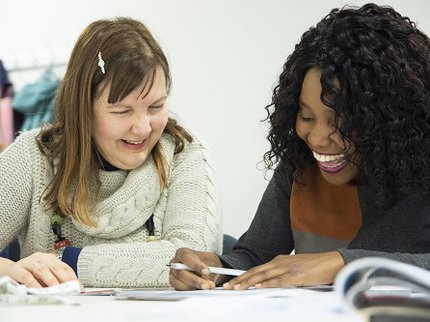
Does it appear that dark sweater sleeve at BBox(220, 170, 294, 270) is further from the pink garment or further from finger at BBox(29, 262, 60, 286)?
the pink garment

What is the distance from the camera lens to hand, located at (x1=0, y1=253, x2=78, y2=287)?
1.52m

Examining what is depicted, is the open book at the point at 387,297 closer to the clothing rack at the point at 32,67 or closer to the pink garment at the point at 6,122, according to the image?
the pink garment at the point at 6,122

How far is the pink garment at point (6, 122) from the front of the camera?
3.58 m

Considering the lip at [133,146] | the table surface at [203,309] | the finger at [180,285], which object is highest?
the lip at [133,146]

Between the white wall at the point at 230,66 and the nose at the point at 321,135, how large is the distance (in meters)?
1.92

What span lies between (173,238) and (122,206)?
0.60 feet

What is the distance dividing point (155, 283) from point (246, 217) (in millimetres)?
1764

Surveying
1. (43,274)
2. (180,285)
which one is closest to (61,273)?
(43,274)

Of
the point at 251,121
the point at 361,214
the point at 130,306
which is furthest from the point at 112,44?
the point at 251,121

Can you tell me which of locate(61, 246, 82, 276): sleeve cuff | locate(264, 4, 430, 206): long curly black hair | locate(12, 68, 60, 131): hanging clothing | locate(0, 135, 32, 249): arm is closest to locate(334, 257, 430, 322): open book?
locate(264, 4, 430, 206): long curly black hair

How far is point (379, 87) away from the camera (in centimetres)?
158

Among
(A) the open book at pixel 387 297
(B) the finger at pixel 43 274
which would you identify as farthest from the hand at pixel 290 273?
(A) the open book at pixel 387 297

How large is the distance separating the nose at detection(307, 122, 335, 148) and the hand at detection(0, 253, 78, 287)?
1.77ft

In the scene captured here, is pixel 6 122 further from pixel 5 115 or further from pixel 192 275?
pixel 192 275
